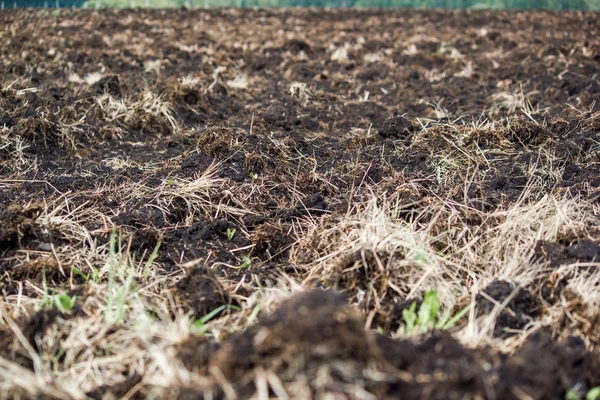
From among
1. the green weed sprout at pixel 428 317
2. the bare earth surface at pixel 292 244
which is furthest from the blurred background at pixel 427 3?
the green weed sprout at pixel 428 317

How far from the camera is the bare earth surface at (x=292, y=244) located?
1661mm

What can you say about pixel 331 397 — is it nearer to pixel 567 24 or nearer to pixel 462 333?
pixel 462 333

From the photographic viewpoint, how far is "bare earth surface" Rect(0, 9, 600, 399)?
1.66m

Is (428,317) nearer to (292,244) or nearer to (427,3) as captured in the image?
(292,244)

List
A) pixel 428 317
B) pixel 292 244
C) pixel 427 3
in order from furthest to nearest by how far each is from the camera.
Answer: pixel 427 3 → pixel 292 244 → pixel 428 317

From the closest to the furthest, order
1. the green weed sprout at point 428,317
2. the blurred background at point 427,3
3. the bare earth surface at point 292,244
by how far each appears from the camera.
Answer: the bare earth surface at point 292,244
the green weed sprout at point 428,317
the blurred background at point 427,3

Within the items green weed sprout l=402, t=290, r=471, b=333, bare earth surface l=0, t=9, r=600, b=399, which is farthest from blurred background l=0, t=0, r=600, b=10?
→ green weed sprout l=402, t=290, r=471, b=333

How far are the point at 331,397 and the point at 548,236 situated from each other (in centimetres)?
171

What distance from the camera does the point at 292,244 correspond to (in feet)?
9.78

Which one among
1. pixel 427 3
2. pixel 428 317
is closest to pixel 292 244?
pixel 428 317

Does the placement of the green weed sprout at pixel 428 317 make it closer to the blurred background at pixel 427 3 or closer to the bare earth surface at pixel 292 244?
the bare earth surface at pixel 292 244

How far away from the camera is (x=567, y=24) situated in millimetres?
14281

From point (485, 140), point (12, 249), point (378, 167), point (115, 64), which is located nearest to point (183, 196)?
point (12, 249)

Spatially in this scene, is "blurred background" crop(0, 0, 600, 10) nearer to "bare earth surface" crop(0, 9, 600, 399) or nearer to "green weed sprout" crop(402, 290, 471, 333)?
"bare earth surface" crop(0, 9, 600, 399)
